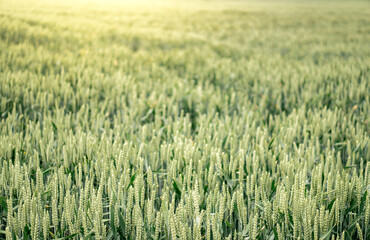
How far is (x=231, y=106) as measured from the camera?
2645 millimetres

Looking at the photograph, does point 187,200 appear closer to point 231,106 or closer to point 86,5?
point 231,106

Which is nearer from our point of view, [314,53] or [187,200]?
[187,200]

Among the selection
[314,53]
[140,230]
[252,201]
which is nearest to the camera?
[140,230]

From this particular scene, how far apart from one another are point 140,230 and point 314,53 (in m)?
4.98

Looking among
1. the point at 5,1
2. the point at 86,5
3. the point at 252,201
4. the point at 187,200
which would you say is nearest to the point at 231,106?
the point at 252,201

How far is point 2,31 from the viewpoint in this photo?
3342 mm

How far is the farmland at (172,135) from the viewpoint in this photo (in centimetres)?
108

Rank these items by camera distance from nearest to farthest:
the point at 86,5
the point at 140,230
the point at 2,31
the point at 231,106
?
the point at 140,230 < the point at 231,106 < the point at 2,31 < the point at 86,5

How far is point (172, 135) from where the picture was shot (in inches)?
75.5

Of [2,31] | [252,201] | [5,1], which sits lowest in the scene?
[252,201]

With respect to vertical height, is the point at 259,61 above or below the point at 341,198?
above

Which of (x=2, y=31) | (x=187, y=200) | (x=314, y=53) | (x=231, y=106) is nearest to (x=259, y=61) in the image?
(x=314, y=53)

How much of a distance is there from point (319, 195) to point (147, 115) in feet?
4.81

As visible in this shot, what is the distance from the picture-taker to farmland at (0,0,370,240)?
3.55 ft
